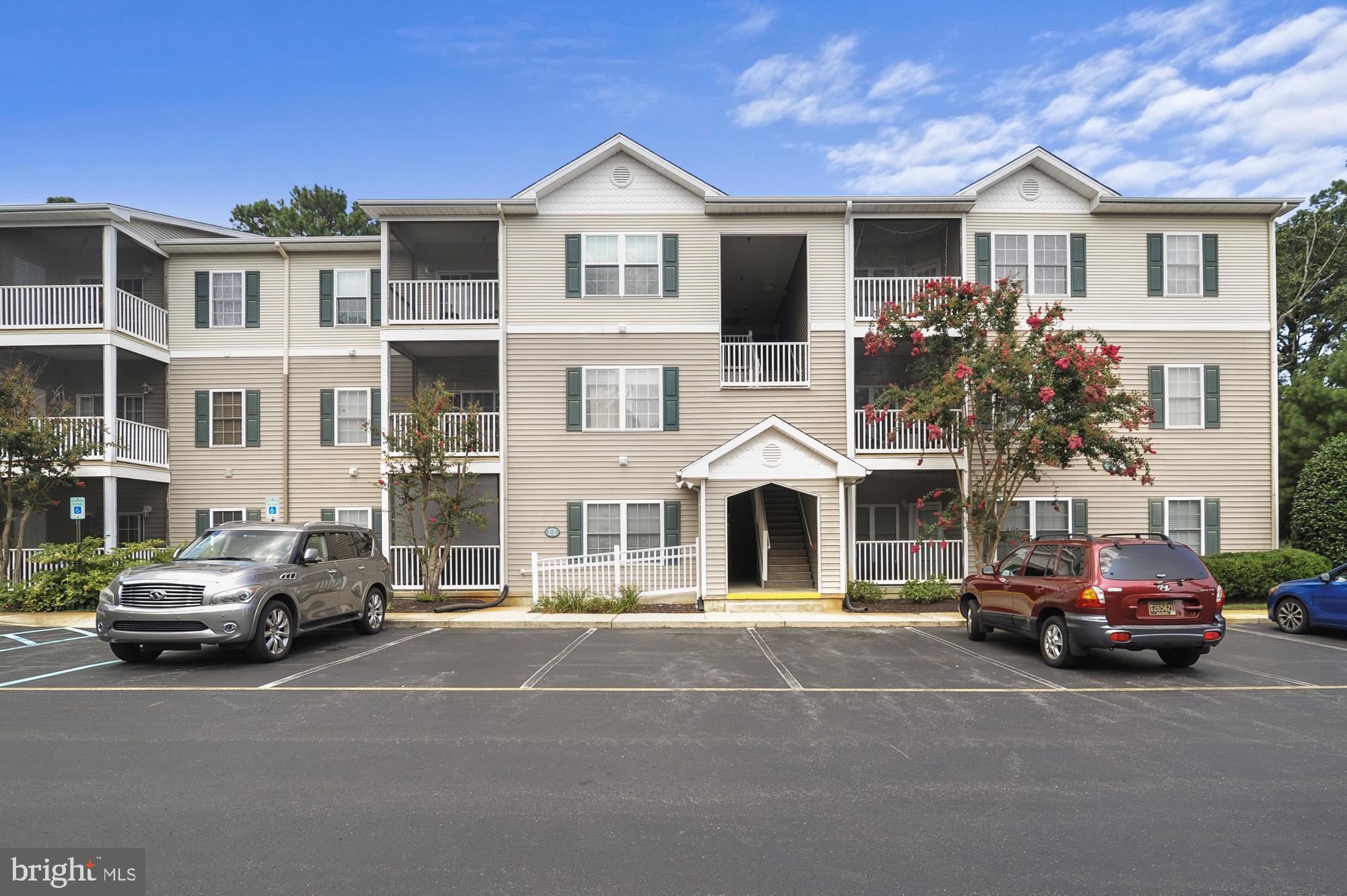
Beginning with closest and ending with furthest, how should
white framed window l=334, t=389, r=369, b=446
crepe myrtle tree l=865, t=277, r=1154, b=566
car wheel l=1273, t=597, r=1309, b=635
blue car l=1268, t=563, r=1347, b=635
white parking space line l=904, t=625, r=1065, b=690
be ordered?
1. white parking space line l=904, t=625, r=1065, b=690
2. blue car l=1268, t=563, r=1347, b=635
3. car wheel l=1273, t=597, r=1309, b=635
4. crepe myrtle tree l=865, t=277, r=1154, b=566
5. white framed window l=334, t=389, r=369, b=446

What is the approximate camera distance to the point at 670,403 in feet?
59.4

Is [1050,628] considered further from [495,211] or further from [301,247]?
[301,247]

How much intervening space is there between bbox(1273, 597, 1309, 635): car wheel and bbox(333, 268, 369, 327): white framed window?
2109 centimetres

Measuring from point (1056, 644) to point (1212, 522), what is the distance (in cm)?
1134

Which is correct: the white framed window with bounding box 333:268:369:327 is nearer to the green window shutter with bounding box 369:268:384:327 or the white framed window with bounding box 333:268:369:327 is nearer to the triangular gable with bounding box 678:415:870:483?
the green window shutter with bounding box 369:268:384:327

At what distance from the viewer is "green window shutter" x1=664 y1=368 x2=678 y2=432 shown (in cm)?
1809

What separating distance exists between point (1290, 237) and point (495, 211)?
3082 cm

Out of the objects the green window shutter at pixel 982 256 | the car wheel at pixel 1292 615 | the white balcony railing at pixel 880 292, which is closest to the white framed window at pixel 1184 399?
the green window shutter at pixel 982 256

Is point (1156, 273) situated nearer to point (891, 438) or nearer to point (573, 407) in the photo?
point (891, 438)

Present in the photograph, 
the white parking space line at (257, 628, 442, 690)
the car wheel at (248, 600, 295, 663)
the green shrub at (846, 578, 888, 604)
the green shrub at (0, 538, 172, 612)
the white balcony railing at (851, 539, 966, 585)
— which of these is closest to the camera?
the white parking space line at (257, 628, 442, 690)

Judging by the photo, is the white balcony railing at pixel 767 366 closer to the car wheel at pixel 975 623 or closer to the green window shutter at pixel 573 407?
the green window shutter at pixel 573 407

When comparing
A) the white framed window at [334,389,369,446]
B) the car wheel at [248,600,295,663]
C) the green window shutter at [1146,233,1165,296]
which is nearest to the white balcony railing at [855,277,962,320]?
the green window shutter at [1146,233,1165,296]

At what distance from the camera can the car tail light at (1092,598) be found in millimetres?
9445

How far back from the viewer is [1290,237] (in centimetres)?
2942
